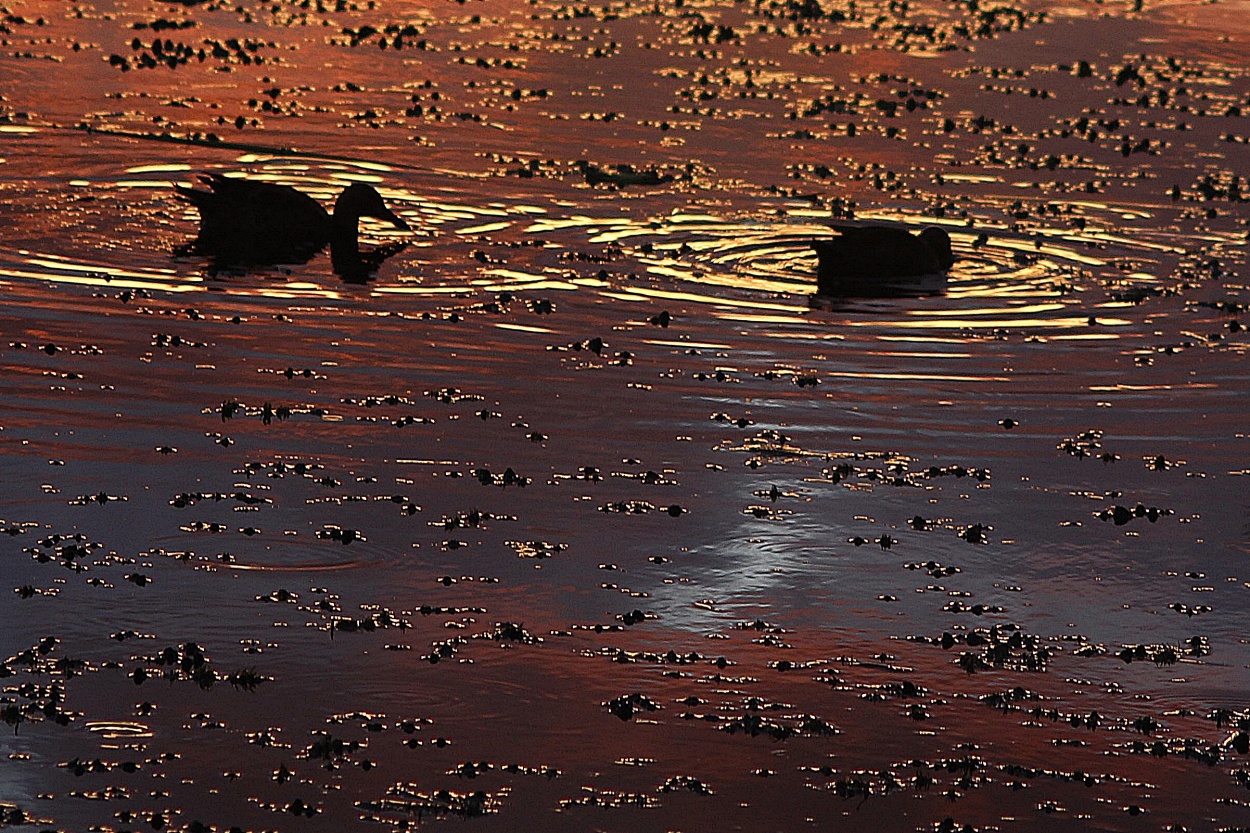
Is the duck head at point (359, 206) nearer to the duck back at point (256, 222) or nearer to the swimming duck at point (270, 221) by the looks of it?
the swimming duck at point (270, 221)

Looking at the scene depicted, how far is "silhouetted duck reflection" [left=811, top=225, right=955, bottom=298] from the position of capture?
22672mm

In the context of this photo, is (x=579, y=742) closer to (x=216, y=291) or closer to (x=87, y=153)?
(x=216, y=291)

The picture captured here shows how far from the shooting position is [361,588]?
12828 mm

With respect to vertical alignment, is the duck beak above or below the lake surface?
above

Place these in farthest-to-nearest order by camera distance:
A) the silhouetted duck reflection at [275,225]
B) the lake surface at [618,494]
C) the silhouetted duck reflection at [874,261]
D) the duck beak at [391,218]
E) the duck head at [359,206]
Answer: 1. the duck beak at [391,218]
2. the duck head at [359,206]
3. the silhouetted duck reflection at [275,225]
4. the silhouetted duck reflection at [874,261]
5. the lake surface at [618,494]

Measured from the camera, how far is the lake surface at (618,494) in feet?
34.7

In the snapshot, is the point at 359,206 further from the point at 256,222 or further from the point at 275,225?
the point at 256,222

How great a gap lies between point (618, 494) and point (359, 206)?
978 cm

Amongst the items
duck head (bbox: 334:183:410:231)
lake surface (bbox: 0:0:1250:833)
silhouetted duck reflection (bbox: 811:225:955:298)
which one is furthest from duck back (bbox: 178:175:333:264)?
silhouetted duck reflection (bbox: 811:225:955:298)

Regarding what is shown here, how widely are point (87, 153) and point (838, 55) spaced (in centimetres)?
2187

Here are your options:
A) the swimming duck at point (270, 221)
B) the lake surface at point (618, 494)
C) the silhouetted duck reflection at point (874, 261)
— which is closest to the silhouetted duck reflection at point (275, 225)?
the swimming duck at point (270, 221)

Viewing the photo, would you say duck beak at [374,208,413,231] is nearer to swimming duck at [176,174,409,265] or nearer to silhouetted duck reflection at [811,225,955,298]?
swimming duck at [176,174,409,265]

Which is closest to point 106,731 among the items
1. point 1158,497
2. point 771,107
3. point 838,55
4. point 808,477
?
point 808,477

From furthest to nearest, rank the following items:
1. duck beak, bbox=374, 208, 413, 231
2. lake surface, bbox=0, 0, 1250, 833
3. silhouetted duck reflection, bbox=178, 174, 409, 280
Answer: duck beak, bbox=374, 208, 413, 231 < silhouetted duck reflection, bbox=178, 174, 409, 280 < lake surface, bbox=0, 0, 1250, 833
